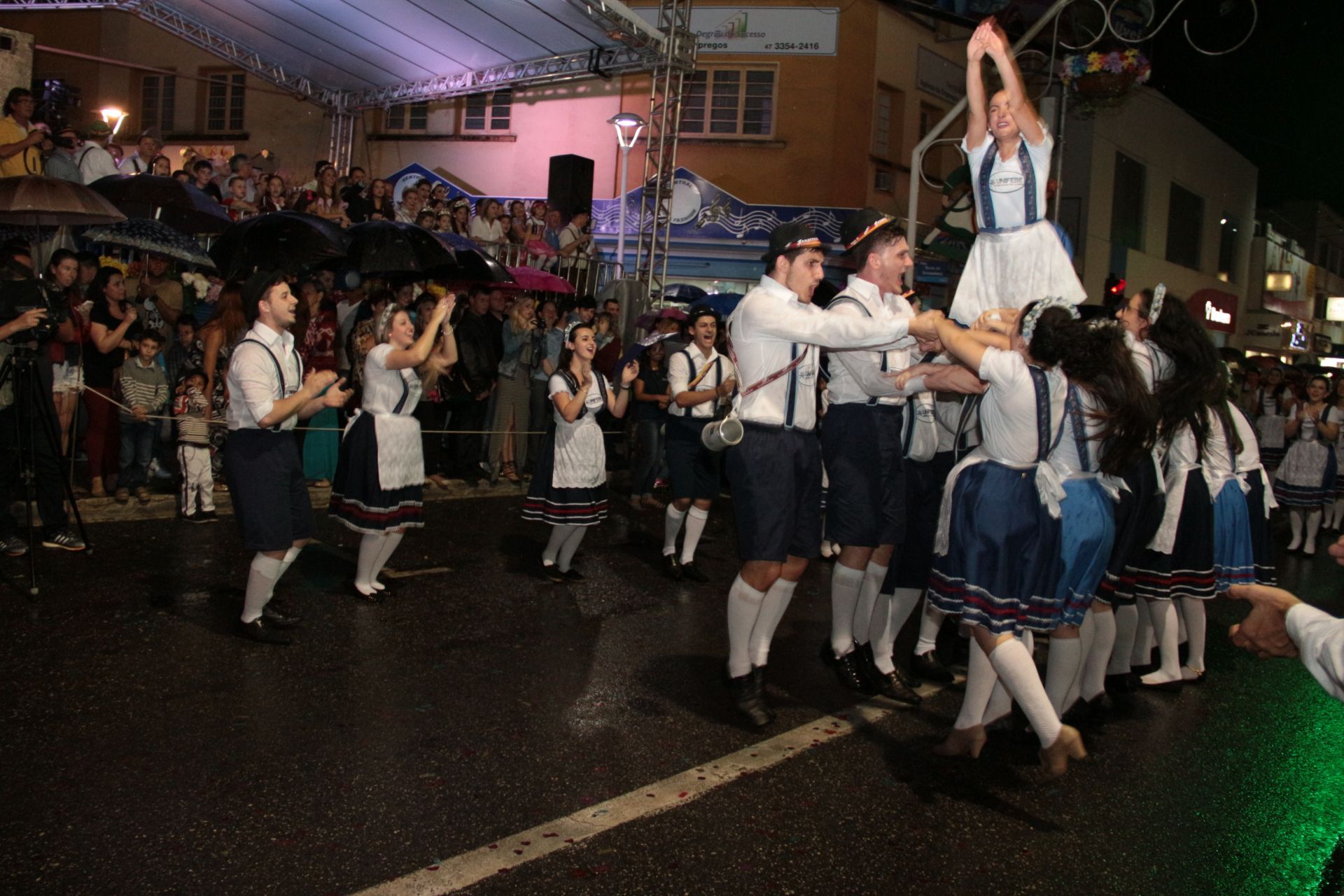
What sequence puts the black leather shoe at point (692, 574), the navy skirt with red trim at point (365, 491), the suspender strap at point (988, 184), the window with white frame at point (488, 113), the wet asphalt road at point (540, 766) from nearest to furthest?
the wet asphalt road at point (540, 766) < the suspender strap at point (988, 184) < the navy skirt with red trim at point (365, 491) < the black leather shoe at point (692, 574) < the window with white frame at point (488, 113)

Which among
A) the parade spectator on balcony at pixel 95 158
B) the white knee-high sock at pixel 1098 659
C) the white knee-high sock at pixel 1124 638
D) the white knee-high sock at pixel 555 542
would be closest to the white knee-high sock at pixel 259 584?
the white knee-high sock at pixel 555 542

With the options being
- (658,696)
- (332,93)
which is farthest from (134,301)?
(332,93)

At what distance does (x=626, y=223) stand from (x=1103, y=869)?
62.9ft

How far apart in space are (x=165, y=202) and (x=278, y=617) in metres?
5.67

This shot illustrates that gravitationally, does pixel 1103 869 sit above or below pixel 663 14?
below

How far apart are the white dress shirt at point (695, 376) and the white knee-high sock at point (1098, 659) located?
3808 millimetres

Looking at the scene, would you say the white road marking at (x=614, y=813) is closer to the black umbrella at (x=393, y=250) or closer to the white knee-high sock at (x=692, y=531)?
the white knee-high sock at (x=692, y=531)

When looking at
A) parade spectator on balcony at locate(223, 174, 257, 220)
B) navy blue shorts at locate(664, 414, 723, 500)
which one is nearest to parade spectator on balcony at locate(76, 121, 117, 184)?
parade spectator on balcony at locate(223, 174, 257, 220)

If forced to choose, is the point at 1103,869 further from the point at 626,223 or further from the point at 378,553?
the point at 626,223

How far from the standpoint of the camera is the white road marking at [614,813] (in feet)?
11.3

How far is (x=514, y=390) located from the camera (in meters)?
12.0

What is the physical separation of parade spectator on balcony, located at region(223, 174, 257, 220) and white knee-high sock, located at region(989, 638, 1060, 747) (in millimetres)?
10363

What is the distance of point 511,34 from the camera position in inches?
639

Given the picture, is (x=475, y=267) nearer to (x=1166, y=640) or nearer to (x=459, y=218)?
(x=459, y=218)
